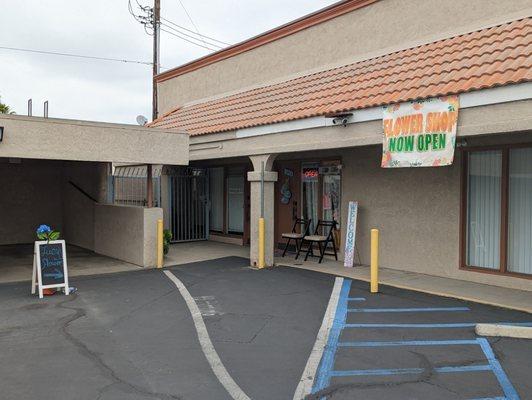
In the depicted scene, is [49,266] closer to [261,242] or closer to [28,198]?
[261,242]

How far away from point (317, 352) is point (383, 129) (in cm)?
436

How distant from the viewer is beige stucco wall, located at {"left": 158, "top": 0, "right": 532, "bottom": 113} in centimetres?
925

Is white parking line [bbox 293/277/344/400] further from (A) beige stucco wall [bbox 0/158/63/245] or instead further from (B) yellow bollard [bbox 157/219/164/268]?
(A) beige stucco wall [bbox 0/158/63/245]

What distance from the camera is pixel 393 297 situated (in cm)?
816

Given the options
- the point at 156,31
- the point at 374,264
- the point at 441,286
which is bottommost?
the point at 441,286

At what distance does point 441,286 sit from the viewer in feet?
28.8

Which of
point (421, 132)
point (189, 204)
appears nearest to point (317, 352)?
point (421, 132)

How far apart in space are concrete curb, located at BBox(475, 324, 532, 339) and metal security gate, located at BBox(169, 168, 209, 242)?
1141cm

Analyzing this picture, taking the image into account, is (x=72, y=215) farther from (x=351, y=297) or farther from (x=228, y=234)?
(x=351, y=297)

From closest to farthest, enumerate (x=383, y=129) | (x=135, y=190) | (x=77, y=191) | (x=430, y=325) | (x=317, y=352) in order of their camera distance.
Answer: (x=317, y=352) < (x=430, y=325) < (x=383, y=129) < (x=77, y=191) < (x=135, y=190)

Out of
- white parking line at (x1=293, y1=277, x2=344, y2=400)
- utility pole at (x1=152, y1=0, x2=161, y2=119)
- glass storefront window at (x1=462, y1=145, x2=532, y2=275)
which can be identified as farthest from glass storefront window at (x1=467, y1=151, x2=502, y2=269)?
utility pole at (x1=152, y1=0, x2=161, y2=119)

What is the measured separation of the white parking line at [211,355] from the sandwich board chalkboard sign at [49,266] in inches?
88.5

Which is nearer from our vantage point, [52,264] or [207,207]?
[52,264]

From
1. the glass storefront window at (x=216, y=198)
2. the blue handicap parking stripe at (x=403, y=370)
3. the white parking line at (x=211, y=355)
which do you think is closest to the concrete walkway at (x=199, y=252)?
the glass storefront window at (x=216, y=198)
